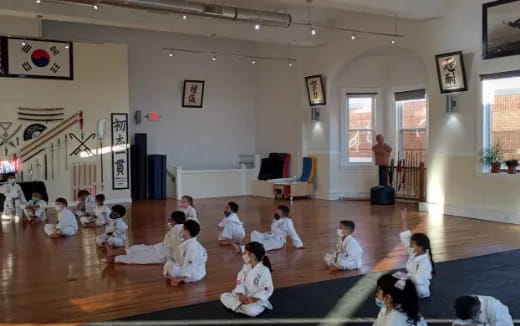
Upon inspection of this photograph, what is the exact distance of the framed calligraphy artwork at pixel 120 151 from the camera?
12102mm

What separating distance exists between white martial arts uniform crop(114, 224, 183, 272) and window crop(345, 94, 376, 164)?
7567 mm

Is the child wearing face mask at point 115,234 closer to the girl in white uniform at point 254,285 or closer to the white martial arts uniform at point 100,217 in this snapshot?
the white martial arts uniform at point 100,217

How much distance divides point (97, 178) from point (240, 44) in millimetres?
5444

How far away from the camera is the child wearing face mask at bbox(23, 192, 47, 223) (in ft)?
31.3

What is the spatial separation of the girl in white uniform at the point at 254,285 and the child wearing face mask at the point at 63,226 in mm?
4432

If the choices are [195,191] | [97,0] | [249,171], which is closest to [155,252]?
[97,0]

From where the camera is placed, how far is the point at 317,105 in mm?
13070

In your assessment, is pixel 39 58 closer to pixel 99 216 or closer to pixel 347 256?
pixel 99 216

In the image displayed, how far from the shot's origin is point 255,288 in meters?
4.29

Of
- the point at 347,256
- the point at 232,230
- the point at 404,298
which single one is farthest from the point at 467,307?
the point at 232,230

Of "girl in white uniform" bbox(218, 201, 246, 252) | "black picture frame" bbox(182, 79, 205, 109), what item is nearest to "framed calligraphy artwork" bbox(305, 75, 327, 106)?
"black picture frame" bbox(182, 79, 205, 109)

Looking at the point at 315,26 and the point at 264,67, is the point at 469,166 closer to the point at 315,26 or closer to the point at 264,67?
the point at 315,26

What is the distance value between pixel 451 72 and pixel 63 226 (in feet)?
23.4

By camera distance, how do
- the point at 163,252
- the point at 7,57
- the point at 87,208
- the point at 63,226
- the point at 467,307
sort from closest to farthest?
1. the point at 467,307
2. the point at 163,252
3. the point at 63,226
4. the point at 87,208
5. the point at 7,57
